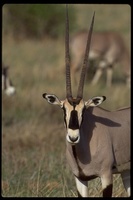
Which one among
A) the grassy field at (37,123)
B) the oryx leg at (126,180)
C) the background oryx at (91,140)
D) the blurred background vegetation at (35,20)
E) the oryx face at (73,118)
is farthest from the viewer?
the blurred background vegetation at (35,20)

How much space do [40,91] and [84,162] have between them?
27.4 feet

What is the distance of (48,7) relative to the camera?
22.2 metres

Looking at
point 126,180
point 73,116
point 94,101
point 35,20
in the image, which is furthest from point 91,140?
point 35,20

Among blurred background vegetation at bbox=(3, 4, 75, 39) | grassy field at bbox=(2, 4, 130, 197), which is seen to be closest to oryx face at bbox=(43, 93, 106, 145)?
grassy field at bbox=(2, 4, 130, 197)

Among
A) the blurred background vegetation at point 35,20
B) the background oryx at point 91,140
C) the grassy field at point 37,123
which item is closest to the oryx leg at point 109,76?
the grassy field at point 37,123

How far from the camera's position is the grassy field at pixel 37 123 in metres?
5.63

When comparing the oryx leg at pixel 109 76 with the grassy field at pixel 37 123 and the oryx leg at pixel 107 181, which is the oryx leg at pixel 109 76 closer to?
the grassy field at pixel 37 123

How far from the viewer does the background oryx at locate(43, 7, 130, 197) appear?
420 cm

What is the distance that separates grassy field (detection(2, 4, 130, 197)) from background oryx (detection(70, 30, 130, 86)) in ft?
1.22

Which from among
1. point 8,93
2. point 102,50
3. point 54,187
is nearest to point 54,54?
point 102,50

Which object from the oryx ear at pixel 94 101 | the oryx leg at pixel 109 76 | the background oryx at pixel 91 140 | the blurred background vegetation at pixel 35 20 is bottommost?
the background oryx at pixel 91 140

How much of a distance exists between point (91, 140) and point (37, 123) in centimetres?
549

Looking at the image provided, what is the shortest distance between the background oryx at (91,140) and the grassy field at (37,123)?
21.2 inches

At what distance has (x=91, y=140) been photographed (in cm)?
455
